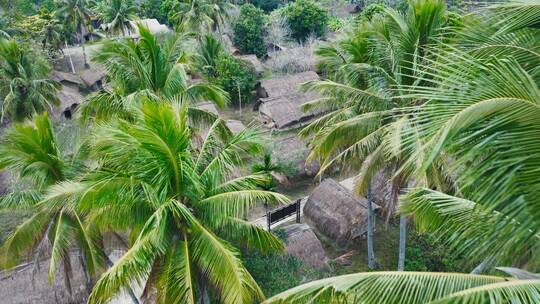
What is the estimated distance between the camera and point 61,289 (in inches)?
450

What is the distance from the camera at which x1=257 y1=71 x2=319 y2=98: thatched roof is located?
25844mm

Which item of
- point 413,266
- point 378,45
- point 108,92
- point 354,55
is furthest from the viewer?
point 413,266

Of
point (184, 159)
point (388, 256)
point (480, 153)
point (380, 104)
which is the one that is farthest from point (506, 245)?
point (388, 256)

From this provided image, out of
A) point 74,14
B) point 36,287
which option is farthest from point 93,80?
point 36,287

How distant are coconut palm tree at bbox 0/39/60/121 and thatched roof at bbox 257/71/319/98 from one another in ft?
39.0

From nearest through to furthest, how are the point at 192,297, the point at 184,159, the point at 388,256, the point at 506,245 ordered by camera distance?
the point at 506,245
the point at 192,297
the point at 184,159
the point at 388,256

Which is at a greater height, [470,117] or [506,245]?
[470,117]

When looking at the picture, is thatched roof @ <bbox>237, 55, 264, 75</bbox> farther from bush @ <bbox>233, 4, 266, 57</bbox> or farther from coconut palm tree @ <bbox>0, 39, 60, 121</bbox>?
coconut palm tree @ <bbox>0, 39, 60, 121</bbox>

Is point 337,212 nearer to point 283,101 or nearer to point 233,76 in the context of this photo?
point 283,101

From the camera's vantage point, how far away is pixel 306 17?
3316 cm

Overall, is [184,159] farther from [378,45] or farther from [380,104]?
[378,45]

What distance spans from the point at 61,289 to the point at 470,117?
1109 centimetres

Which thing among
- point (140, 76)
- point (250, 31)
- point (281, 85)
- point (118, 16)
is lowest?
point (281, 85)

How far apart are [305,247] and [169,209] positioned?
674cm
